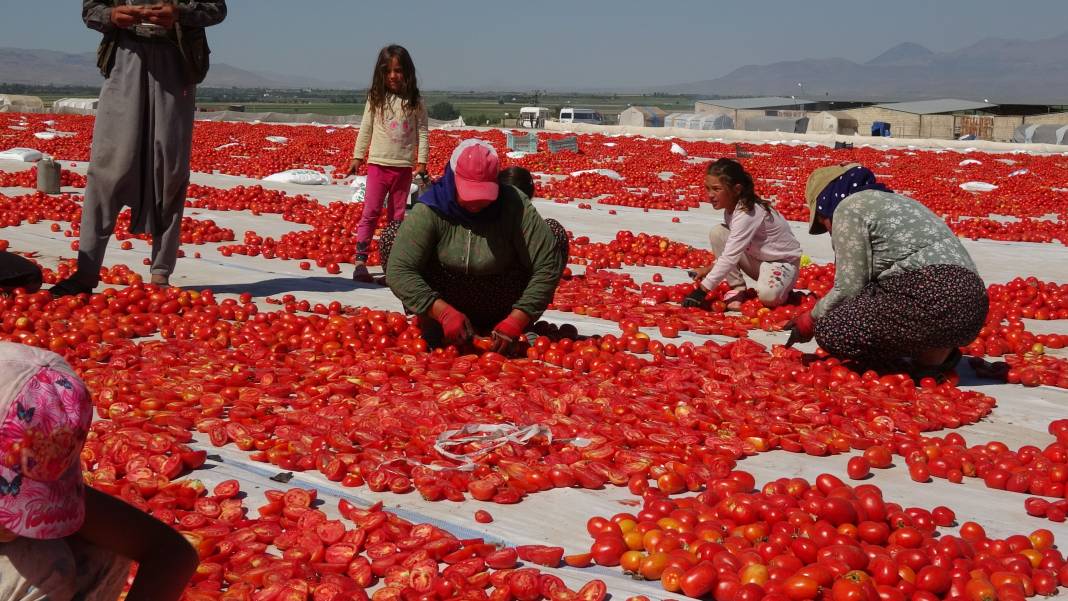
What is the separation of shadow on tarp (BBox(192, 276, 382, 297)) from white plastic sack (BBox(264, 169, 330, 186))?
8.11 metres

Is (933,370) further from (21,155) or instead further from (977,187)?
(21,155)

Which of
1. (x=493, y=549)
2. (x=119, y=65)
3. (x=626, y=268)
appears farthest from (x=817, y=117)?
(x=493, y=549)

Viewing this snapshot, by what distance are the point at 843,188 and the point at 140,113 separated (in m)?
4.65

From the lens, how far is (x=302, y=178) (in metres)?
16.5

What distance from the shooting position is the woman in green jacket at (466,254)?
561cm

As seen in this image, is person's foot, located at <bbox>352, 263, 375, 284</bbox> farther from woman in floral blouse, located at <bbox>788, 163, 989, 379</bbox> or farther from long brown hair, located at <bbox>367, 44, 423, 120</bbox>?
woman in floral blouse, located at <bbox>788, 163, 989, 379</bbox>

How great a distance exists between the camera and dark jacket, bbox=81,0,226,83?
22.0ft

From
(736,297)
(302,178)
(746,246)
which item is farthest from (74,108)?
(746,246)

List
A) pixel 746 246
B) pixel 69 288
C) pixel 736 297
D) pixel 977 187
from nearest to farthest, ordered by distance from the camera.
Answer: pixel 69 288 < pixel 746 246 < pixel 736 297 < pixel 977 187

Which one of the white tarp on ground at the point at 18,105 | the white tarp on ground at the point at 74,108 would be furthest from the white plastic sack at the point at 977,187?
the white tarp on ground at the point at 18,105

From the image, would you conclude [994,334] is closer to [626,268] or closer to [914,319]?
[914,319]

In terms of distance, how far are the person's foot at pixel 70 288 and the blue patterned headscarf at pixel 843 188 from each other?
4978 mm

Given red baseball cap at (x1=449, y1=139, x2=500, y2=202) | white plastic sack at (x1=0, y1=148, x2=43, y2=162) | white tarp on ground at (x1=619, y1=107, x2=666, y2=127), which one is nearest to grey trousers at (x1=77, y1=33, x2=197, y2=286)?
red baseball cap at (x1=449, y1=139, x2=500, y2=202)

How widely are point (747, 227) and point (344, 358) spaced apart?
136 inches
